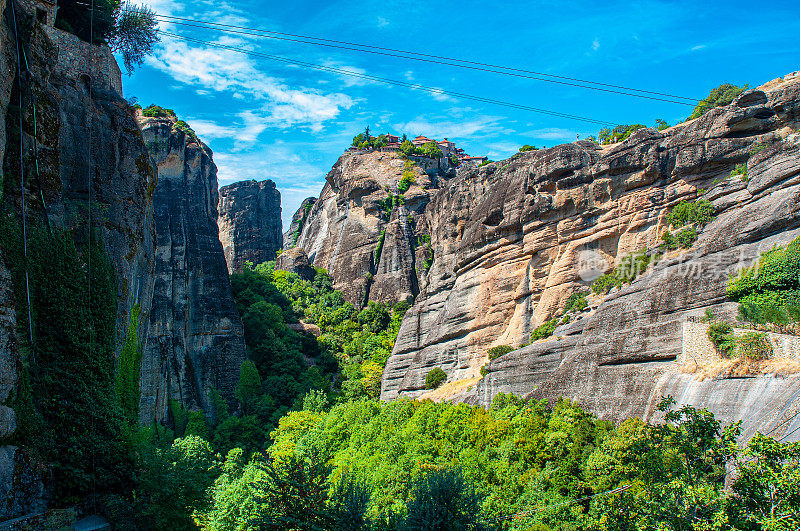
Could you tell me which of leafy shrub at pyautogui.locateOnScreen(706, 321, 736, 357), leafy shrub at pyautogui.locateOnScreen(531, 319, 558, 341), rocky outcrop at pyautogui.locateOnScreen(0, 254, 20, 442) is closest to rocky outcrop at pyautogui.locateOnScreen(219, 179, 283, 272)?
leafy shrub at pyautogui.locateOnScreen(531, 319, 558, 341)

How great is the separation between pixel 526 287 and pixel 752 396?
2062 centimetres

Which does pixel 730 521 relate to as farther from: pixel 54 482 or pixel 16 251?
pixel 16 251

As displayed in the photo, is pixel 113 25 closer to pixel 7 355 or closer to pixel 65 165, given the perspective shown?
pixel 65 165

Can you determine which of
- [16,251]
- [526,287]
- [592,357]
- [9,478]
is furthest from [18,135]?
[526,287]

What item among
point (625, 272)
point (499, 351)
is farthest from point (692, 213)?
point (499, 351)

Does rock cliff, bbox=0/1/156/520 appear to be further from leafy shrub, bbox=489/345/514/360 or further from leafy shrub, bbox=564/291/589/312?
leafy shrub, bbox=564/291/589/312

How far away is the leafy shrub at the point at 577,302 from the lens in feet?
110

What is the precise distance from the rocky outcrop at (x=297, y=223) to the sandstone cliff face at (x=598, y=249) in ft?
130

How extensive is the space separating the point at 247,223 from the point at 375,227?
24.7 metres

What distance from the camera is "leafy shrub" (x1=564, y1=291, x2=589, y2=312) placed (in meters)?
33.4

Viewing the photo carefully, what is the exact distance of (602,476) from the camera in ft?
62.4

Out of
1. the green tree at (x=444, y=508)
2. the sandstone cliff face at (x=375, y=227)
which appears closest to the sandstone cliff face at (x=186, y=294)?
the sandstone cliff face at (x=375, y=227)

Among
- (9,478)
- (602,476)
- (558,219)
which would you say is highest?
(558,219)

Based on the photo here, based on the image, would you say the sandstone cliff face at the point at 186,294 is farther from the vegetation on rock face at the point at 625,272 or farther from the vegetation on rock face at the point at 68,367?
the vegetation on rock face at the point at 625,272
